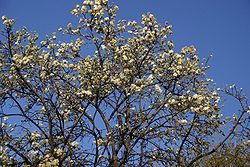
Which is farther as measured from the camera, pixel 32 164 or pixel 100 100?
pixel 100 100

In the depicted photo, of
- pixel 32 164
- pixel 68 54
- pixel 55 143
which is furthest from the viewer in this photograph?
pixel 68 54

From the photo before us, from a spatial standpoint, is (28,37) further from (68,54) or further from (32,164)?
(32,164)

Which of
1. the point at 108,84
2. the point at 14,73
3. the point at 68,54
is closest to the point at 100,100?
the point at 108,84

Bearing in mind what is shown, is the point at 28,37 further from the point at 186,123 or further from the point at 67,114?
the point at 186,123

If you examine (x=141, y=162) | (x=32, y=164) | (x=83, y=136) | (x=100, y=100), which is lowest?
(x=32, y=164)

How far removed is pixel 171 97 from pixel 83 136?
3267mm

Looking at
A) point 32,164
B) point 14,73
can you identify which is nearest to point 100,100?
point 14,73

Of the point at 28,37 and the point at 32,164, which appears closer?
the point at 32,164

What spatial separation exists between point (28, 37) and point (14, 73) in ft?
4.18

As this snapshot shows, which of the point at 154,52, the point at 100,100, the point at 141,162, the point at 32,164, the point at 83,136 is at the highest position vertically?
the point at 154,52

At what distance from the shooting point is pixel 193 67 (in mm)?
13484

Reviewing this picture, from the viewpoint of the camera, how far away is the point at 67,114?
1297 cm

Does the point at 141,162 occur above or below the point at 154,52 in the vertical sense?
below

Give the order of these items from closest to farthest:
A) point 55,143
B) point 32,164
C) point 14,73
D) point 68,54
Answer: point 32,164 < point 55,143 < point 14,73 < point 68,54
